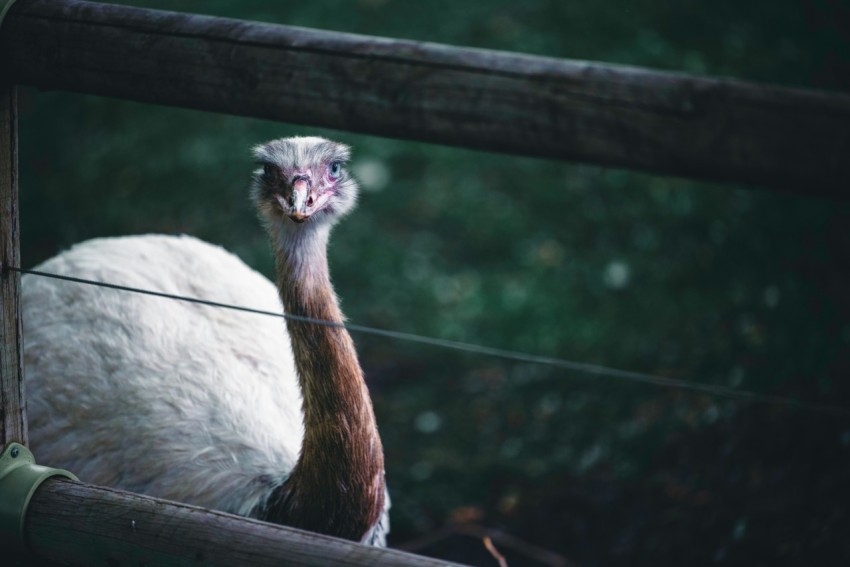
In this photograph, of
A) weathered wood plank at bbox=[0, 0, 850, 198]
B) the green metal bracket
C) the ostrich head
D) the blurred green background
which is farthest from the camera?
the blurred green background

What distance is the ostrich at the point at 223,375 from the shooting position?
8.48ft

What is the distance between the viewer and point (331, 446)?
2549mm

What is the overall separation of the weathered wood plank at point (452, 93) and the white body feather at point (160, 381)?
132 cm

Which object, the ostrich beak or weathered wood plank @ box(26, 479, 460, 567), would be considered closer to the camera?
weathered wood plank @ box(26, 479, 460, 567)

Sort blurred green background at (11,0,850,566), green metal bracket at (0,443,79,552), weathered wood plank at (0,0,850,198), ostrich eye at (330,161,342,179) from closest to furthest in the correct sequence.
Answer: weathered wood plank at (0,0,850,198)
green metal bracket at (0,443,79,552)
ostrich eye at (330,161,342,179)
blurred green background at (11,0,850,566)

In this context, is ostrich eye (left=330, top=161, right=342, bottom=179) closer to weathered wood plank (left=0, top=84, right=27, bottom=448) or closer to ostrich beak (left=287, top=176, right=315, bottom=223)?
ostrich beak (left=287, top=176, right=315, bottom=223)

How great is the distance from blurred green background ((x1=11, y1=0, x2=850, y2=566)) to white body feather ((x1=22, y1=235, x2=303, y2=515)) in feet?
4.31

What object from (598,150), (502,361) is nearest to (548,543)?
(502,361)

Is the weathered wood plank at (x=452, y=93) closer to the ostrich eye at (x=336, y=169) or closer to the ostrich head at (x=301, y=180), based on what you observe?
the ostrich head at (x=301, y=180)

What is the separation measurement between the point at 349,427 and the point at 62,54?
46.0 inches

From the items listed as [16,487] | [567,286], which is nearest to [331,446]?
[16,487]

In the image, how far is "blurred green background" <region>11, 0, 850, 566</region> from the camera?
13.8 feet

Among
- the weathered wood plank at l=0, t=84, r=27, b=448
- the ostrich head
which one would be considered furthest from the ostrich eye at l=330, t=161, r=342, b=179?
the weathered wood plank at l=0, t=84, r=27, b=448

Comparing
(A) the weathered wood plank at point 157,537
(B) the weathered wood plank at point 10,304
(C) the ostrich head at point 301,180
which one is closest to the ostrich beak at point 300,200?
(C) the ostrich head at point 301,180
